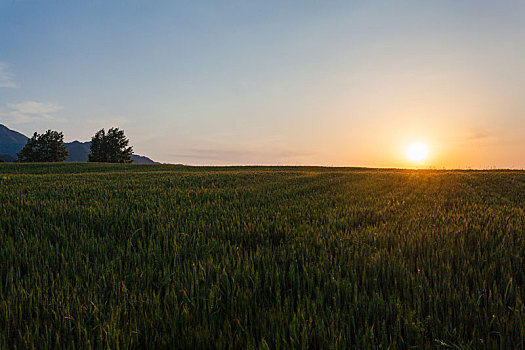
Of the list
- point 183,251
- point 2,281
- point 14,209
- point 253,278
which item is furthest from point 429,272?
point 14,209

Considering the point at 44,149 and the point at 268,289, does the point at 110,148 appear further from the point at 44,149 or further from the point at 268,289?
the point at 268,289

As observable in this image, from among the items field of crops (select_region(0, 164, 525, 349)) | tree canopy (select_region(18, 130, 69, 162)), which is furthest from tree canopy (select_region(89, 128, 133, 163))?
field of crops (select_region(0, 164, 525, 349))

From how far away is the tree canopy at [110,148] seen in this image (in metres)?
82.9

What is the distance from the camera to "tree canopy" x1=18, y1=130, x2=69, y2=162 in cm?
8000

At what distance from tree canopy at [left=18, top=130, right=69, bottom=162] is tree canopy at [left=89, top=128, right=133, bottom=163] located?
9.54 metres

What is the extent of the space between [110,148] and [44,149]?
63.3 feet

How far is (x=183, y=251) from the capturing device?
296cm

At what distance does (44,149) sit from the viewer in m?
82.2

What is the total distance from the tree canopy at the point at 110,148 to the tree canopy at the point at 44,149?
9.54 m

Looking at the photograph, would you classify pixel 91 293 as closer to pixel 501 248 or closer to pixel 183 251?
pixel 183 251

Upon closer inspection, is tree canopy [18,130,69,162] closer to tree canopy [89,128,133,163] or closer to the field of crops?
tree canopy [89,128,133,163]

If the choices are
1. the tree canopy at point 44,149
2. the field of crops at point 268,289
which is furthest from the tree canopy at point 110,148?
the field of crops at point 268,289

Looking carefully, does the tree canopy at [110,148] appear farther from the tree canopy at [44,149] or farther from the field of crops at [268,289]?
the field of crops at [268,289]

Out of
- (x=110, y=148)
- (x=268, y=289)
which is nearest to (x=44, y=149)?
(x=110, y=148)
